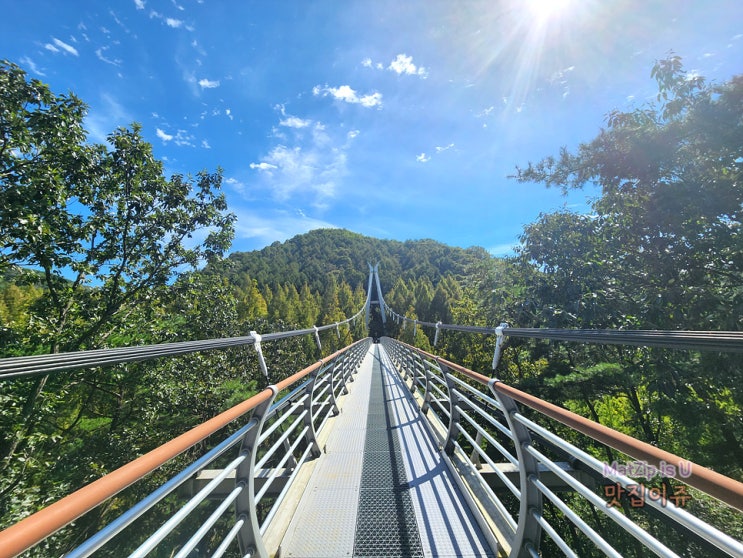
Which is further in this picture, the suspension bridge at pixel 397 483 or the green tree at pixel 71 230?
the green tree at pixel 71 230

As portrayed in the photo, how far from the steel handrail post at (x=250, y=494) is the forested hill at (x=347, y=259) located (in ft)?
227

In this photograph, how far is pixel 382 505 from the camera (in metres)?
2.49

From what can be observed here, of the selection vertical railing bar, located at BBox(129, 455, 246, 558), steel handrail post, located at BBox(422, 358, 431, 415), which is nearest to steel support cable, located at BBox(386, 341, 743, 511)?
vertical railing bar, located at BBox(129, 455, 246, 558)

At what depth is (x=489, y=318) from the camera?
7301 millimetres

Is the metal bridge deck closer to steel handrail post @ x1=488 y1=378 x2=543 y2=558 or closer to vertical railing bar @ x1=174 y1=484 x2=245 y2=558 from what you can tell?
steel handrail post @ x1=488 y1=378 x2=543 y2=558

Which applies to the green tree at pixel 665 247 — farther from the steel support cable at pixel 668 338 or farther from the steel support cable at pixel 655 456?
the steel support cable at pixel 655 456

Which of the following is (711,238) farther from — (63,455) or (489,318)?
(63,455)

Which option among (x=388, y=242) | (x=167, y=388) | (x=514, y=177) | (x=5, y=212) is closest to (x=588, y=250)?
(x=514, y=177)

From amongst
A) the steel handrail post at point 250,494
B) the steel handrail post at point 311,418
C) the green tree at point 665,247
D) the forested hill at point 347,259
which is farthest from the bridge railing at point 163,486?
the forested hill at point 347,259

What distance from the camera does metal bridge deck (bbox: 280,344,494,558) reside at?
2.03 meters

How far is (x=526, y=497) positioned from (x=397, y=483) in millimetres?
1541

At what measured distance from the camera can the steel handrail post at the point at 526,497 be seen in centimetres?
157

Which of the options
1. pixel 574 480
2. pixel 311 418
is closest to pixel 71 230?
pixel 311 418

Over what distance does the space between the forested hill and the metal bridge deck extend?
67.6 meters
